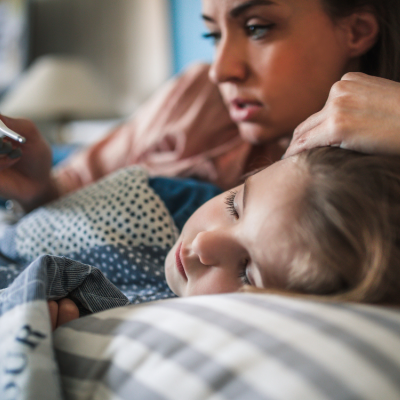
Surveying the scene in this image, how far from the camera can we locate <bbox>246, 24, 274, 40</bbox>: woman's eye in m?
0.80

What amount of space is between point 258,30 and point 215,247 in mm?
500

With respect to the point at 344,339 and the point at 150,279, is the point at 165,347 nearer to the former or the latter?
the point at 344,339

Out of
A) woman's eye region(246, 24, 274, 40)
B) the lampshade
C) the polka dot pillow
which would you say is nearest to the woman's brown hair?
woman's eye region(246, 24, 274, 40)

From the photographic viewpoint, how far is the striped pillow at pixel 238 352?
31cm

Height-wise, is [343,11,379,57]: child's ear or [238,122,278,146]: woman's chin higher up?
[343,11,379,57]: child's ear

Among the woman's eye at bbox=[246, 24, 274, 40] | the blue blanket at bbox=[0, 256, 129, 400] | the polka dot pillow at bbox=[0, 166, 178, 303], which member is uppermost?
the woman's eye at bbox=[246, 24, 274, 40]

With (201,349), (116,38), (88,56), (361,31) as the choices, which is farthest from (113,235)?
(88,56)

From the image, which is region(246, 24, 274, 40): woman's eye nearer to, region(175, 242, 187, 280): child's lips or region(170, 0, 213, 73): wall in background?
region(175, 242, 187, 280): child's lips

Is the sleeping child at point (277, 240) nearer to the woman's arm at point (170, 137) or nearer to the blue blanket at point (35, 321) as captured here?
the blue blanket at point (35, 321)

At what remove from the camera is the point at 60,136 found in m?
2.88

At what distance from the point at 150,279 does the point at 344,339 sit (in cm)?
39

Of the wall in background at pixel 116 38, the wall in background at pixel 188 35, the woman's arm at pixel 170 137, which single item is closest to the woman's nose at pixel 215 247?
the woman's arm at pixel 170 137

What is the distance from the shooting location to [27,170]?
0.86 meters

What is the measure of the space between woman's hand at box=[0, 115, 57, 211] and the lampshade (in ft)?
6.01
